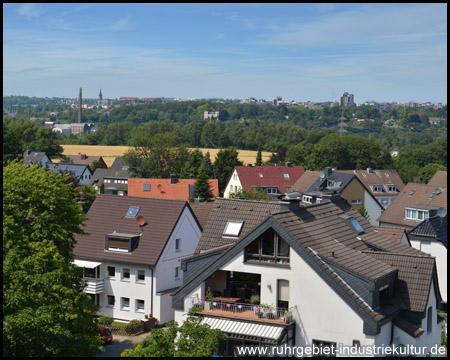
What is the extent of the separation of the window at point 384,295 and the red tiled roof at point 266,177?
72448 mm

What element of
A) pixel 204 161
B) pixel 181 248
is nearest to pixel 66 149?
pixel 204 161

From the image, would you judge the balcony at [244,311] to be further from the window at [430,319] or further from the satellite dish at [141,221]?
the satellite dish at [141,221]

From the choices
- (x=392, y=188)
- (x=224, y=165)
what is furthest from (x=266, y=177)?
(x=224, y=165)

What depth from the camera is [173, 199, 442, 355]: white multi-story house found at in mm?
25172

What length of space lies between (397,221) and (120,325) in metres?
40.1

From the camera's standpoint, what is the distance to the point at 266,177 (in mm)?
102375

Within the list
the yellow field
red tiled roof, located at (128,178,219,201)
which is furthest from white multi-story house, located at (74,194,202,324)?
the yellow field

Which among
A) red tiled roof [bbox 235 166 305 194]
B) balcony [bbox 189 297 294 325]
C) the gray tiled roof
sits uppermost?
balcony [bbox 189 297 294 325]

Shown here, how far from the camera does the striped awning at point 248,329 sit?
2542 centimetres

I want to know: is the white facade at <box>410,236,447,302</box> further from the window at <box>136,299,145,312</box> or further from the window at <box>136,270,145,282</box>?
the window at <box>136,299,145,312</box>

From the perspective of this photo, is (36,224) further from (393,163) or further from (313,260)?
(393,163)

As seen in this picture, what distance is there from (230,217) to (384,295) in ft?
27.5

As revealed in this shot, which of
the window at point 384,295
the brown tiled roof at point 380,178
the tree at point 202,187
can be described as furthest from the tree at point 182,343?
the brown tiled roof at point 380,178

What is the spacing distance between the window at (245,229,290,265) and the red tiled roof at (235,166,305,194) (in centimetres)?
7136
